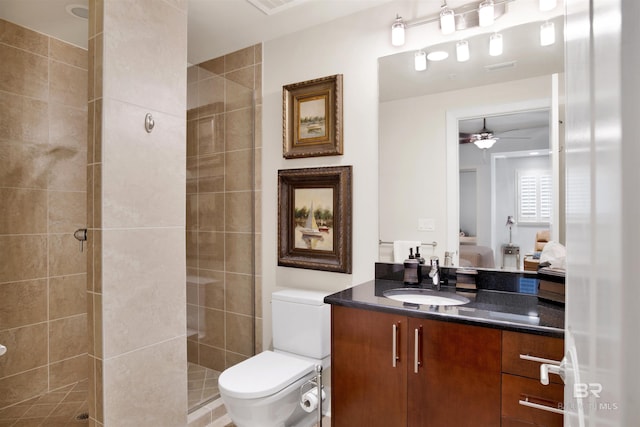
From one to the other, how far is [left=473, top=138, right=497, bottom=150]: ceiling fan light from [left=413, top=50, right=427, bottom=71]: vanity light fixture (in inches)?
20.6

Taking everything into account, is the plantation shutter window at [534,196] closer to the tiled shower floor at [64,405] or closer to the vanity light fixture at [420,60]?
the vanity light fixture at [420,60]

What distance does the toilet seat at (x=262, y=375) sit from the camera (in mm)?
1674

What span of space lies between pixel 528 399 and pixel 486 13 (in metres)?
1.76

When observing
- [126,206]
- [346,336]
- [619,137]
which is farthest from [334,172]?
[619,137]

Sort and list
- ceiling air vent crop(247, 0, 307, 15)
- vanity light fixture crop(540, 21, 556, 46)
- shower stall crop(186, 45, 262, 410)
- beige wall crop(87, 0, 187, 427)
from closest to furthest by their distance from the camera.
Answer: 1. beige wall crop(87, 0, 187, 427)
2. vanity light fixture crop(540, 21, 556, 46)
3. ceiling air vent crop(247, 0, 307, 15)
4. shower stall crop(186, 45, 262, 410)

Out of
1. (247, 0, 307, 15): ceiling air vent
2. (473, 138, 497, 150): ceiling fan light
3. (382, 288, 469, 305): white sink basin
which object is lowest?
(382, 288, 469, 305): white sink basin

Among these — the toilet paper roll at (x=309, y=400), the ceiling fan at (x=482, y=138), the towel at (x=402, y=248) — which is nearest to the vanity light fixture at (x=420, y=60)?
the ceiling fan at (x=482, y=138)

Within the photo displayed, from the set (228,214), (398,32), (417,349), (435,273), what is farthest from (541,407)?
(228,214)

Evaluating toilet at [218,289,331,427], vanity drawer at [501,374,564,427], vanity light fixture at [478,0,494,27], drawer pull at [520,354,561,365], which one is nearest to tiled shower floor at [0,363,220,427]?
toilet at [218,289,331,427]

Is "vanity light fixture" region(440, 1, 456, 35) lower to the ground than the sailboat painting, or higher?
higher

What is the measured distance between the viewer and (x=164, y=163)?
1.88 meters

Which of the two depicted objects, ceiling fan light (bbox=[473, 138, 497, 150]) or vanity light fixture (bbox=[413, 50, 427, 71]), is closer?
ceiling fan light (bbox=[473, 138, 497, 150])

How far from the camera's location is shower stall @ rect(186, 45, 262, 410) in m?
2.38

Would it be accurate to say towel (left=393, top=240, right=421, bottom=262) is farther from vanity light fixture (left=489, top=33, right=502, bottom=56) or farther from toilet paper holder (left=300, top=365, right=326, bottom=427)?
vanity light fixture (left=489, top=33, right=502, bottom=56)
